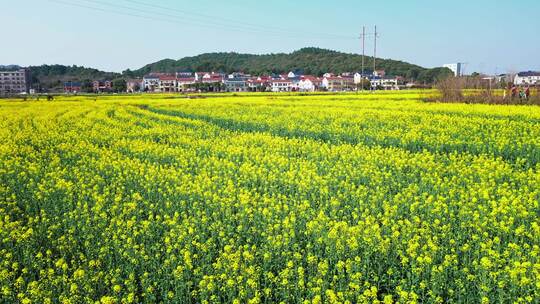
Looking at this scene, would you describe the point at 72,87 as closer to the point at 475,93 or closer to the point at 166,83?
the point at 166,83

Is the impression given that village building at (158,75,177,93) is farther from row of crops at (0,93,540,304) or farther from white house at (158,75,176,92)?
row of crops at (0,93,540,304)

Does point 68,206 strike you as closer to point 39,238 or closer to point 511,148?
point 39,238

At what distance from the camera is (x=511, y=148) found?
526 inches

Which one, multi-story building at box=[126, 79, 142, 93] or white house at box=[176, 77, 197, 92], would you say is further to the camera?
multi-story building at box=[126, 79, 142, 93]

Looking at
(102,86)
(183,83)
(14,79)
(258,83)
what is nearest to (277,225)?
(183,83)

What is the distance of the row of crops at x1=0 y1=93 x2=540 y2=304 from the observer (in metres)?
5.62

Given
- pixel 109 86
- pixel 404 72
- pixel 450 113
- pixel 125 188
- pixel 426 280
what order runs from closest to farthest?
pixel 426 280
pixel 125 188
pixel 450 113
pixel 109 86
pixel 404 72

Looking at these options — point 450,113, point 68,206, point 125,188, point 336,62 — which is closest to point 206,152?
point 125,188

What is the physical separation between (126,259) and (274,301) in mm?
2521

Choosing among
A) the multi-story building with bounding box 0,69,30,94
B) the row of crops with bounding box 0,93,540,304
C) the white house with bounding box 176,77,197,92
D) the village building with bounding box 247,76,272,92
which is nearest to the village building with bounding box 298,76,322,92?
the village building with bounding box 247,76,272,92

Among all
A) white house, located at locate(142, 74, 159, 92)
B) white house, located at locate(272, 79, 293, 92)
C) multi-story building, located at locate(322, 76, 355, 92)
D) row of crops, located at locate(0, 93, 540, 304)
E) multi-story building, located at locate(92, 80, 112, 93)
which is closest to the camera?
row of crops, located at locate(0, 93, 540, 304)

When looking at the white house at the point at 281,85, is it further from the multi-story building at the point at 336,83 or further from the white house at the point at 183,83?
the white house at the point at 183,83

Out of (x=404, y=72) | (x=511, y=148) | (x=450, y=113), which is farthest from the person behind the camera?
(x=404, y=72)

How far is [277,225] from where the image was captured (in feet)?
23.9
